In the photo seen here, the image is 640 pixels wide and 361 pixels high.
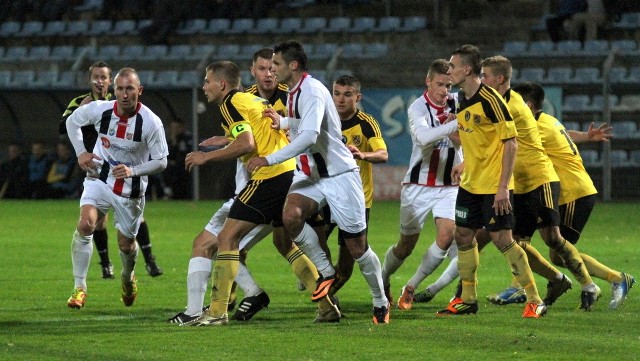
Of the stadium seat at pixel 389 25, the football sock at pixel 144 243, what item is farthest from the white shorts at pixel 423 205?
the stadium seat at pixel 389 25

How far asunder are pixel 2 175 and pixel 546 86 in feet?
37.2

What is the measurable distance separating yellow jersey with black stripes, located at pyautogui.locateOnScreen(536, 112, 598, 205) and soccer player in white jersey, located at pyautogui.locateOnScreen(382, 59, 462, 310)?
0.70 m

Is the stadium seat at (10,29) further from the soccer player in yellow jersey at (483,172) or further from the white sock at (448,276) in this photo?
the soccer player in yellow jersey at (483,172)

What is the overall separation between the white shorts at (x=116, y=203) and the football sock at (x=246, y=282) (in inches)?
50.4

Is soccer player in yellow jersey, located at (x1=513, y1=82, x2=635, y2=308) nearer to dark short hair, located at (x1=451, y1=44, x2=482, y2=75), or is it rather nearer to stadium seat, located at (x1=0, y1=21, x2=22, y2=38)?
dark short hair, located at (x1=451, y1=44, x2=482, y2=75)

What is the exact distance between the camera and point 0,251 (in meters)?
15.3

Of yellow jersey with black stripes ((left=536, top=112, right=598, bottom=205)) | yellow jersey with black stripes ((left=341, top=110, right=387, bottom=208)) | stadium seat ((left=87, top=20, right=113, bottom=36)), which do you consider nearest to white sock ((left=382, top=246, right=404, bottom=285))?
yellow jersey with black stripes ((left=341, top=110, right=387, bottom=208))

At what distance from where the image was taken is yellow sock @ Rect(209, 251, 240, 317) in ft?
28.2

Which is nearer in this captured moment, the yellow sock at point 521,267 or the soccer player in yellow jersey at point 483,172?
the soccer player in yellow jersey at point 483,172

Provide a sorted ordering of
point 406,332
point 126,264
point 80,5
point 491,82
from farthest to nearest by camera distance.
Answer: point 80,5 < point 126,264 < point 491,82 < point 406,332

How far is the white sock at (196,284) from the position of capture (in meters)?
8.70

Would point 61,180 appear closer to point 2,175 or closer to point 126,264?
point 2,175

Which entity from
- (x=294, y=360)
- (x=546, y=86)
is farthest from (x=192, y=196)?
(x=294, y=360)

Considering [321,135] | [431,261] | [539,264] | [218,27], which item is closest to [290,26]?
[218,27]
